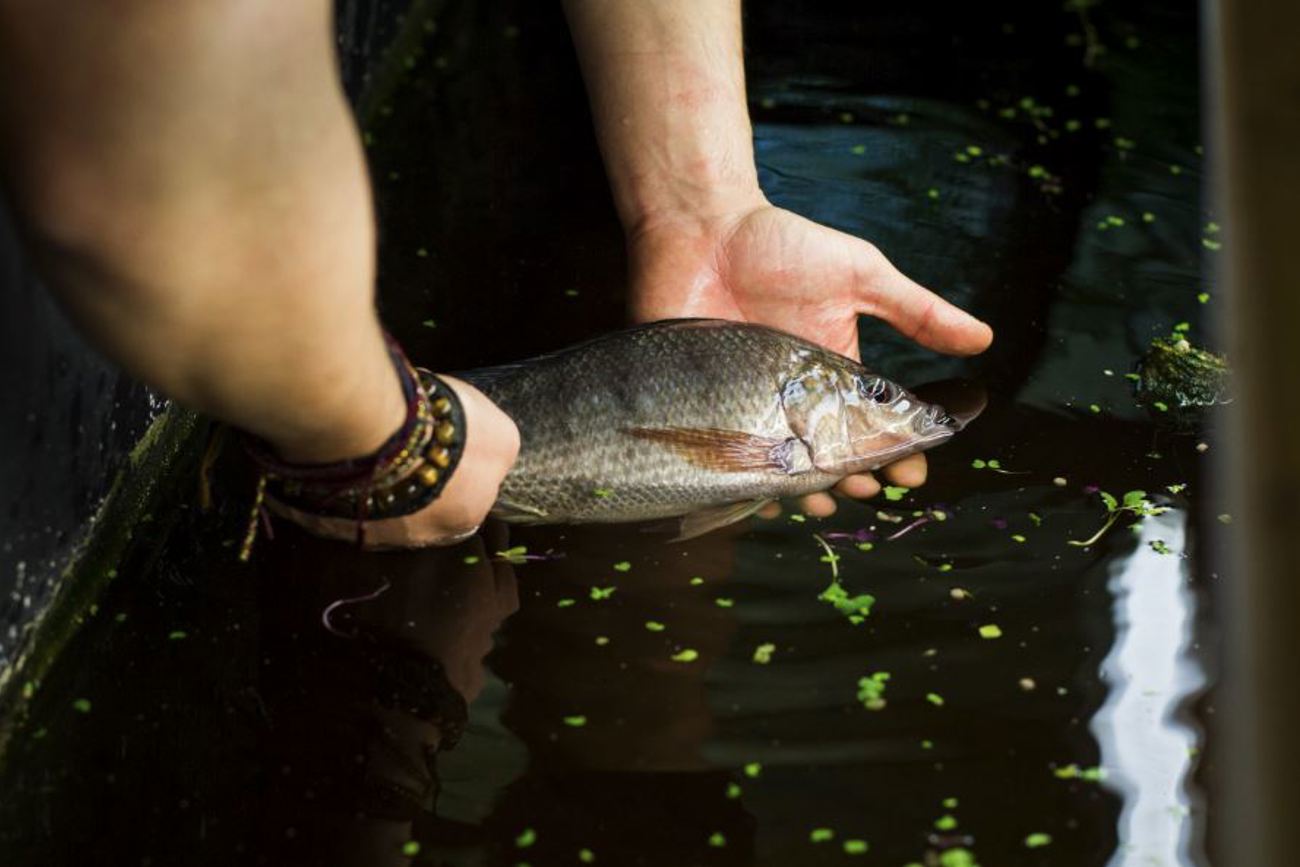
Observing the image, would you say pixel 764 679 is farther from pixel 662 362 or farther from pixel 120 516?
pixel 120 516

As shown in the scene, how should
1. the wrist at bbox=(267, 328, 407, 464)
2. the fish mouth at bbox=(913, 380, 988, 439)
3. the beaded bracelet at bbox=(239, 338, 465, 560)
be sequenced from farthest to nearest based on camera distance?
the fish mouth at bbox=(913, 380, 988, 439) < the beaded bracelet at bbox=(239, 338, 465, 560) < the wrist at bbox=(267, 328, 407, 464)

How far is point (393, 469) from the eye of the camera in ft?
7.77

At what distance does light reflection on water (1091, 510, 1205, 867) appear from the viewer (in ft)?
6.89

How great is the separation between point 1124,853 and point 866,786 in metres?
0.36

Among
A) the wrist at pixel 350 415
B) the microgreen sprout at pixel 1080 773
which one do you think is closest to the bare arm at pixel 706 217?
the wrist at pixel 350 415

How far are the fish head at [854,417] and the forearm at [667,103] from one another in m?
0.56

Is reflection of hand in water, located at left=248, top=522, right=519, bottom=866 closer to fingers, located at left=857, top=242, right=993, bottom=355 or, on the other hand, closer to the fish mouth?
the fish mouth

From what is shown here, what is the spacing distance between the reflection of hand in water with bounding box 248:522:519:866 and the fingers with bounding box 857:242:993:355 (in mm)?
1029

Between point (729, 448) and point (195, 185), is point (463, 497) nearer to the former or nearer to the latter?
point (729, 448)

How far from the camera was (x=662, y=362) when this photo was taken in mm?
2756

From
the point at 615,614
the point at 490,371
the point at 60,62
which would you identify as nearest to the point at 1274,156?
the point at 60,62

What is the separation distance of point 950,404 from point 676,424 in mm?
741

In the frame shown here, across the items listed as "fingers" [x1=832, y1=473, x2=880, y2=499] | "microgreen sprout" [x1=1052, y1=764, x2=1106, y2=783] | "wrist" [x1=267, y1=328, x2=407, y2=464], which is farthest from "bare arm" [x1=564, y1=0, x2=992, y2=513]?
"microgreen sprout" [x1=1052, y1=764, x2=1106, y2=783]

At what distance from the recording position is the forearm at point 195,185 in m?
1.57
